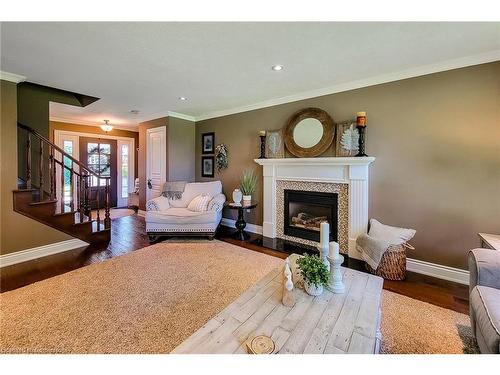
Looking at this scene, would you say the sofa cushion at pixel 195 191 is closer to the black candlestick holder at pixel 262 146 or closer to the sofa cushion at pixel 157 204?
the sofa cushion at pixel 157 204

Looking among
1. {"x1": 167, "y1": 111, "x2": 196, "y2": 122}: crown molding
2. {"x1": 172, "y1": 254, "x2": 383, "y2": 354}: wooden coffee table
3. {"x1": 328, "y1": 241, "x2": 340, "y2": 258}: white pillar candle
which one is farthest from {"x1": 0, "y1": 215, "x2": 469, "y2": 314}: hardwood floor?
{"x1": 167, "y1": 111, "x2": 196, "y2": 122}: crown molding

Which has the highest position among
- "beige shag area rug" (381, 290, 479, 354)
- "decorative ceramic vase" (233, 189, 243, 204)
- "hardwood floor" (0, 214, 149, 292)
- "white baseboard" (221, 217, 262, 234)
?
"decorative ceramic vase" (233, 189, 243, 204)

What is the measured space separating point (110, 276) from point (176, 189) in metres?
2.22

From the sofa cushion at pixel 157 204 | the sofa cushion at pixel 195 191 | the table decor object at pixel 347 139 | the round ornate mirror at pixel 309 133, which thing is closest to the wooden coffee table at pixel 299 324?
the table decor object at pixel 347 139

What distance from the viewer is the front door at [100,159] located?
600 centimetres

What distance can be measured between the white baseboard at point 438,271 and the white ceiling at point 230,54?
86.1 inches

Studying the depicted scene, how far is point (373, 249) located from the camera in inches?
98.4

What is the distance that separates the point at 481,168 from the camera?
230 centimetres

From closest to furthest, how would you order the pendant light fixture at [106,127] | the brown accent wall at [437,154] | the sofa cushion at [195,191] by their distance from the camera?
the brown accent wall at [437,154] → the sofa cushion at [195,191] → the pendant light fixture at [106,127]

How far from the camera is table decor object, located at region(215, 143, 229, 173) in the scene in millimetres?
4605

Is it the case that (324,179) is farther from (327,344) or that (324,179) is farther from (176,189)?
(176,189)

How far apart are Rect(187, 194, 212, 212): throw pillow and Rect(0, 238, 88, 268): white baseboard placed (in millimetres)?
1716

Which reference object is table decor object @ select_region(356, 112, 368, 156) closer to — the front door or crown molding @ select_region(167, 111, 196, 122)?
crown molding @ select_region(167, 111, 196, 122)
